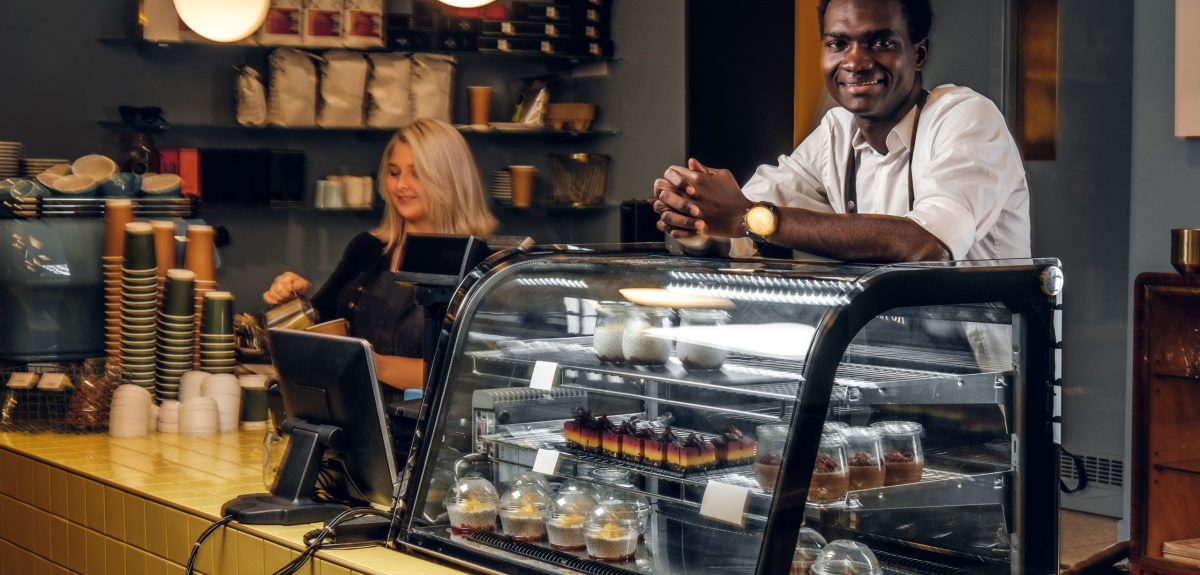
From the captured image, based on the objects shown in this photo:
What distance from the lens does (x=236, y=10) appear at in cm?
457

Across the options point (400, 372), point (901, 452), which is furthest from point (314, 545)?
point (400, 372)

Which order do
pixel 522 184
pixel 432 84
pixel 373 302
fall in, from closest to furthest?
1. pixel 373 302
2. pixel 432 84
3. pixel 522 184

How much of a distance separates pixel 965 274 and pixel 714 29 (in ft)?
15.4

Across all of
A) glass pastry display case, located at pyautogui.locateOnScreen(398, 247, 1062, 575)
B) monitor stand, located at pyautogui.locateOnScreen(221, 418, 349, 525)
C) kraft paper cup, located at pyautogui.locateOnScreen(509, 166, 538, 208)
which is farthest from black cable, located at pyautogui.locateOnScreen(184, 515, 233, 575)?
kraft paper cup, located at pyautogui.locateOnScreen(509, 166, 538, 208)

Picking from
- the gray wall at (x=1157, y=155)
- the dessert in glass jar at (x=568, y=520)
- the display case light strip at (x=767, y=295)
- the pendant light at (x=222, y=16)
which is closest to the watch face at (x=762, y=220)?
the display case light strip at (x=767, y=295)

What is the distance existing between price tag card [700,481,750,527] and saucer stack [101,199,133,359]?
2115mm

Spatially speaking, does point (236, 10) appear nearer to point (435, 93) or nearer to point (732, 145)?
point (435, 93)

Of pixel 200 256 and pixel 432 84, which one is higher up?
pixel 432 84

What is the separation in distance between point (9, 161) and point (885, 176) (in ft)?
13.8

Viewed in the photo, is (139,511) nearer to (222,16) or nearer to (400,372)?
(400,372)

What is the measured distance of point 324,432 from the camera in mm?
2238

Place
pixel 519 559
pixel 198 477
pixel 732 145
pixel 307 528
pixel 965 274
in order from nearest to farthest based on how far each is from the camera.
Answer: pixel 965 274, pixel 519 559, pixel 307 528, pixel 198 477, pixel 732 145

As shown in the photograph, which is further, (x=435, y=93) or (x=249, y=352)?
(x=435, y=93)

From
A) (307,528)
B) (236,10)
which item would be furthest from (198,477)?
(236,10)
